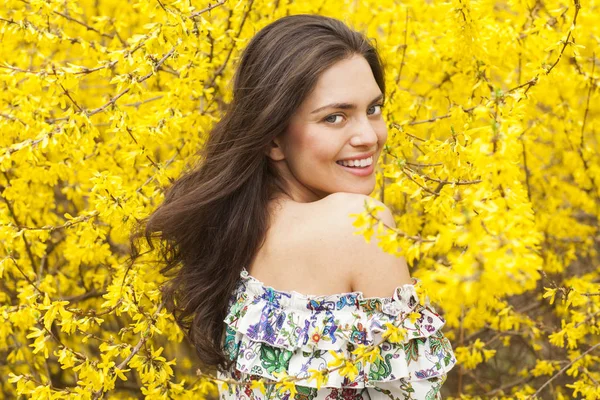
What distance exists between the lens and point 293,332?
191 cm

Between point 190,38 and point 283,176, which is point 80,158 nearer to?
point 190,38

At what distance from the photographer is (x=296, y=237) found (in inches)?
75.2

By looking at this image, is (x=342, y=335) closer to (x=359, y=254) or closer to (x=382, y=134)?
(x=359, y=254)

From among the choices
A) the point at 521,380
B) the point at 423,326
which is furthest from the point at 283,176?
the point at 521,380

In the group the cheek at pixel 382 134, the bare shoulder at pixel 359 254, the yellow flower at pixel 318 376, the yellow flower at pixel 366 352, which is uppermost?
the cheek at pixel 382 134

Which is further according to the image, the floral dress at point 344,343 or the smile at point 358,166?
the smile at point 358,166

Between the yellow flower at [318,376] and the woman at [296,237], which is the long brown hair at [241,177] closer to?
the woman at [296,237]

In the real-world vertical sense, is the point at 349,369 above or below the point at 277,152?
below

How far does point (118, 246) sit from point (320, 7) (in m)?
1.35

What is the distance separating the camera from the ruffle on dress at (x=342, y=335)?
6.03 feet

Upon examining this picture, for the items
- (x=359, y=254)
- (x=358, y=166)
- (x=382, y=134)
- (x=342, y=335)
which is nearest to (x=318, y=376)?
(x=342, y=335)

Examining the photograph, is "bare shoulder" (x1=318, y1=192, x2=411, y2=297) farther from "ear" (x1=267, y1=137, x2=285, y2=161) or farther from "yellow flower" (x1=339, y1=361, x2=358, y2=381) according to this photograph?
"ear" (x1=267, y1=137, x2=285, y2=161)

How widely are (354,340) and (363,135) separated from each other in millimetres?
596

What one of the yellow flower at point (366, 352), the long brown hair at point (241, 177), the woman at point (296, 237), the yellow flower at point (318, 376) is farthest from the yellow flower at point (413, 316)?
the long brown hair at point (241, 177)
